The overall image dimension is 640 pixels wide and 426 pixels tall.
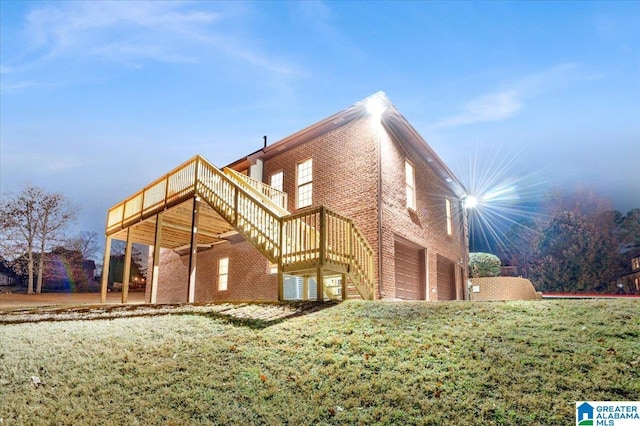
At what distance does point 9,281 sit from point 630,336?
54.1 meters

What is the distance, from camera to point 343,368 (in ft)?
19.4

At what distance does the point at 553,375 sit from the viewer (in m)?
5.16

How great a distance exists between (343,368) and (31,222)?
116 feet

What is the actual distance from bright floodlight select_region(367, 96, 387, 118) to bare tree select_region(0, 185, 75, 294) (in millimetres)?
29403

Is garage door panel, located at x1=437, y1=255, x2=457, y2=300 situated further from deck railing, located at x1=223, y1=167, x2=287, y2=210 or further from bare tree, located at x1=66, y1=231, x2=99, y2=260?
bare tree, located at x1=66, y1=231, x2=99, y2=260

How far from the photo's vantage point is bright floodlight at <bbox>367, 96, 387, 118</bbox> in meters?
13.7

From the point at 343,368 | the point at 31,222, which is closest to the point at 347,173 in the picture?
the point at 343,368

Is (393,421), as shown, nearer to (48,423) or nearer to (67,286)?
(48,423)

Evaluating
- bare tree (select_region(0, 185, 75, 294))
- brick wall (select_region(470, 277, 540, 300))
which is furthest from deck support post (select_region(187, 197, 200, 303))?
bare tree (select_region(0, 185, 75, 294))

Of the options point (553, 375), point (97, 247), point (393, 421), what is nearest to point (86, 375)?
point (393, 421)

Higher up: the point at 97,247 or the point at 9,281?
the point at 97,247

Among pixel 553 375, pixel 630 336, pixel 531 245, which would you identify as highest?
pixel 531 245

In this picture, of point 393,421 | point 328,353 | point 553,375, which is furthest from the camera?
point 328,353

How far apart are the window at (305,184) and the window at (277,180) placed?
1.00 meters
